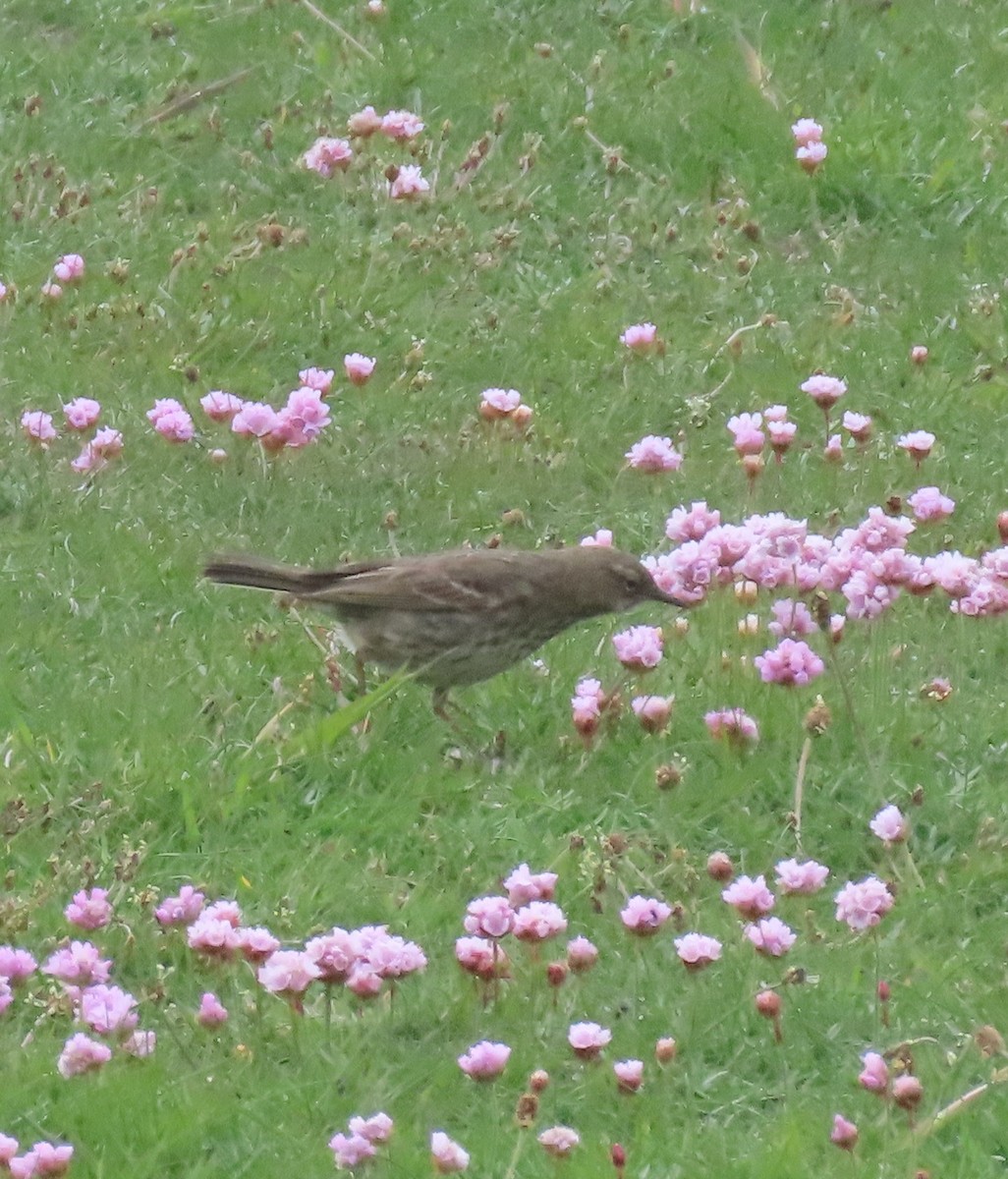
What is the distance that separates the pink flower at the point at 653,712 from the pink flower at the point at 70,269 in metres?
3.85

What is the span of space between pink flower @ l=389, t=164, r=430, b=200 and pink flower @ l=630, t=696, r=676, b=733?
4.42 metres

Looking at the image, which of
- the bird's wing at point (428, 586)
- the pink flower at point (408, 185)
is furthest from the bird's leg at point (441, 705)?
the pink flower at point (408, 185)

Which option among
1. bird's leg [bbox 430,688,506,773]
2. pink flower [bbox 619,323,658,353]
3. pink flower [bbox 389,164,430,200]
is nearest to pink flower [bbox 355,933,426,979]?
bird's leg [bbox 430,688,506,773]

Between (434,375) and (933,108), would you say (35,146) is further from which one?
(933,108)

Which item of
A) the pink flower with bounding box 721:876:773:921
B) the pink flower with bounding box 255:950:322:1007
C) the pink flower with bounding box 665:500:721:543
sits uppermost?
the pink flower with bounding box 721:876:773:921

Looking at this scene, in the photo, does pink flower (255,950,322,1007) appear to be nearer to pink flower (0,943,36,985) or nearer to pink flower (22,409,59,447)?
pink flower (0,943,36,985)

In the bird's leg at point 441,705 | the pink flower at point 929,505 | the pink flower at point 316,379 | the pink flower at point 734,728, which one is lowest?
the pink flower at point 316,379

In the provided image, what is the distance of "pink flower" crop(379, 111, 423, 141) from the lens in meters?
11.0

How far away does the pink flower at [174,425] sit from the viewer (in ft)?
28.7

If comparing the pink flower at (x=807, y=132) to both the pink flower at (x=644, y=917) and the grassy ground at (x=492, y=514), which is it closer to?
the grassy ground at (x=492, y=514)

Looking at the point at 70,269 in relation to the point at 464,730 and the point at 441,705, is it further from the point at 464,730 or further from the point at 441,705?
the point at 464,730

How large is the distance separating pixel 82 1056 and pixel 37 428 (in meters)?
4.17

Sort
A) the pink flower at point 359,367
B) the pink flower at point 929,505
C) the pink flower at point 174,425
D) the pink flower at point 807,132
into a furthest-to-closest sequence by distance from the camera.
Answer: the pink flower at point 807,132 < the pink flower at point 359,367 < the pink flower at point 174,425 < the pink flower at point 929,505

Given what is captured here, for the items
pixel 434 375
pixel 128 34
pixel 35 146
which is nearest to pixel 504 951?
pixel 434 375
